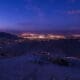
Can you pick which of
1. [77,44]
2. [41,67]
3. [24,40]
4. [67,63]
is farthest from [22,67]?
[24,40]

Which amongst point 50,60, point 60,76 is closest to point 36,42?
point 50,60

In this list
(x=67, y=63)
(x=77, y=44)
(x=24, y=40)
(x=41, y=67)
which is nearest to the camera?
(x=41, y=67)

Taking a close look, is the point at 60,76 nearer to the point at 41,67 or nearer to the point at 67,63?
the point at 41,67

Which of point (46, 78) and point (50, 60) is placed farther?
point (50, 60)

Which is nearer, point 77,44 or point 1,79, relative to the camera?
point 1,79

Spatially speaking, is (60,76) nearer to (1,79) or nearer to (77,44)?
(1,79)

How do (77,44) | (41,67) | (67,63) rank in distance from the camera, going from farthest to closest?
1. (77,44)
2. (67,63)
3. (41,67)

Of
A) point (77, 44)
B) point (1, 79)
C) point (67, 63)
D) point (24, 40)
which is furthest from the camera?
point (24, 40)

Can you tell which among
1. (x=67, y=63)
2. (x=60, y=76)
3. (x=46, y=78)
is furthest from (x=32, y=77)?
(x=67, y=63)

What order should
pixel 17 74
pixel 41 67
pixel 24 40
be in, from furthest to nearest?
pixel 24 40 < pixel 41 67 < pixel 17 74
